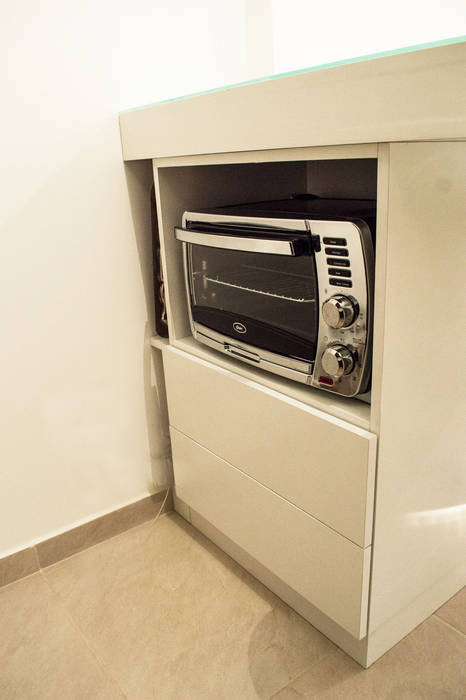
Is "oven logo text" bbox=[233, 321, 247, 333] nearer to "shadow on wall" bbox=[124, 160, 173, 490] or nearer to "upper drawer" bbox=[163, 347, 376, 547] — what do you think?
"upper drawer" bbox=[163, 347, 376, 547]

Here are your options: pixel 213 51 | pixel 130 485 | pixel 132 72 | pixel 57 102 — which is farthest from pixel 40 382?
pixel 213 51

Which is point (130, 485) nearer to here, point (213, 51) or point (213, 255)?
point (213, 255)

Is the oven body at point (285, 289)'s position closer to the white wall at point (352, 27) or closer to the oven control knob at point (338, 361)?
the oven control knob at point (338, 361)

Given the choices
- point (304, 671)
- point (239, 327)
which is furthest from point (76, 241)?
point (304, 671)

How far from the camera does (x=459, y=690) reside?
1048mm

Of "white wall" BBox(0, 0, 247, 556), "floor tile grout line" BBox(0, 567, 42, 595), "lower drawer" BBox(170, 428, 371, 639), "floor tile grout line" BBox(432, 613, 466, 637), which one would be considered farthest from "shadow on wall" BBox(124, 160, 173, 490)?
"floor tile grout line" BBox(432, 613, 466, 637)

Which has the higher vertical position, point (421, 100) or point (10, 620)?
point (421, 100)

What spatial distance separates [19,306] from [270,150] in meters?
0.68

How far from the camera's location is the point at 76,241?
1302 millimetres

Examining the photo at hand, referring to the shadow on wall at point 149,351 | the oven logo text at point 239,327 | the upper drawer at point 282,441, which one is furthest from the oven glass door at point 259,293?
the shadow on wall at point 149,351

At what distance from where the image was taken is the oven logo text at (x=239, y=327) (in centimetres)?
116

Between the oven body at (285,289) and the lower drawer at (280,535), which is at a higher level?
the oven body at (285,289)

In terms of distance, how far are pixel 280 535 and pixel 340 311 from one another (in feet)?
1.80

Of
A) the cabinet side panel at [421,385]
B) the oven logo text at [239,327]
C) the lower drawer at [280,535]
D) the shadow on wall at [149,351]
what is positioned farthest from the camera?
the shadow on wall at [149,351]
